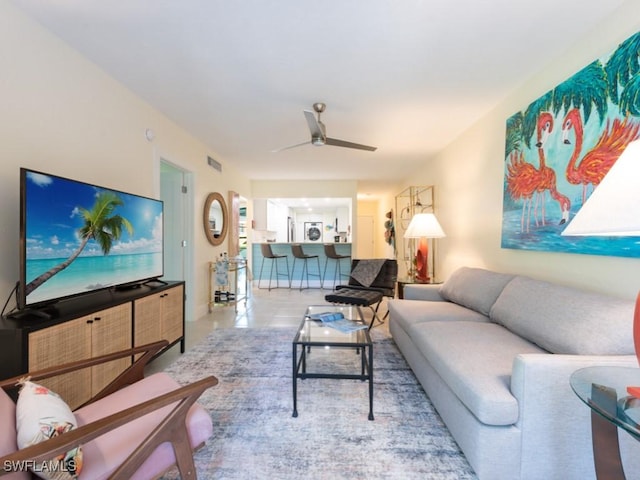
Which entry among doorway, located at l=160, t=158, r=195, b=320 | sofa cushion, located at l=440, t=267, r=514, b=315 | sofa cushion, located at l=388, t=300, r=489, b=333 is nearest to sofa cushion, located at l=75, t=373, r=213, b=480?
sofa cushion, located at l=388, t=300, r=489, b=333

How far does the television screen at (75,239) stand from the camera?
4.93ft

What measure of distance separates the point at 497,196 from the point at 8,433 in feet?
11.5

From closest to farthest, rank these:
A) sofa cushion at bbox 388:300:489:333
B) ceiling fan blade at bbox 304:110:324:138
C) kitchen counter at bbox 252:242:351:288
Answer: sofa cushion at bbox 388:300:489:333 → ceiling fan blade at bbox 304:110:324:138 → kitchen counter at bbox 252:242:351:288

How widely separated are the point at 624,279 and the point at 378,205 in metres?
8.69

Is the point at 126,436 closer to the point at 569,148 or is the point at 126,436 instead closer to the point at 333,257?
the point at 569,148

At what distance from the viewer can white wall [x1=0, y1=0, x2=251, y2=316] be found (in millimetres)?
1633

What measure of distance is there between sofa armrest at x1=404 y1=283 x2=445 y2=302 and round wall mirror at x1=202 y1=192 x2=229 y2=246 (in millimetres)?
2918

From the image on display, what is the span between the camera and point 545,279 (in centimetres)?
221

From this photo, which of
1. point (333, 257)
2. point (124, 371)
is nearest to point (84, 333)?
point (124, 371)

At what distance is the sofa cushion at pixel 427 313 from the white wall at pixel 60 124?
2.71 metres

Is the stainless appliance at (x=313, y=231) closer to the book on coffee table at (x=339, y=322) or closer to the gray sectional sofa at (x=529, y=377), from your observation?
the book on coffee table at (x=339, y=322)

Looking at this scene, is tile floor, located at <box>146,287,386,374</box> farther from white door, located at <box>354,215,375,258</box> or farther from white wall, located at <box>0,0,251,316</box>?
white door, located at <box>354,215,375,258</box>

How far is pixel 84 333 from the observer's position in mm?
1671

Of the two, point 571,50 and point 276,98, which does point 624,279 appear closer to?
point 571,50
